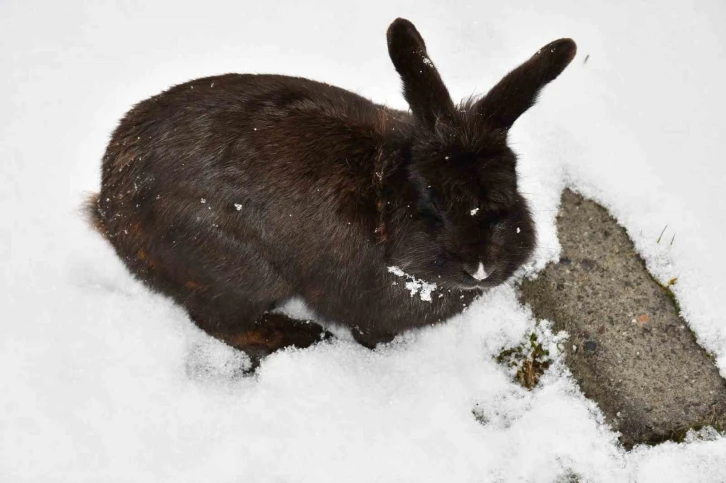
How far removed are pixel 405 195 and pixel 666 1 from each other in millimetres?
2093

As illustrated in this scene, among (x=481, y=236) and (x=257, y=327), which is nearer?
(x=481, y=236)

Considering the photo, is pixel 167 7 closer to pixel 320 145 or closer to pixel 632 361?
pixel 320 145

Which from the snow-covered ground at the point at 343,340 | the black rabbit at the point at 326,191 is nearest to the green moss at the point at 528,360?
the snow-covered ground at the point at 343,340

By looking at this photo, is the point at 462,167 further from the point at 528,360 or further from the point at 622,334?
the point at 622,334

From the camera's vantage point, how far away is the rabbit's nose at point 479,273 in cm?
195

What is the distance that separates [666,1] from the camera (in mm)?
3248

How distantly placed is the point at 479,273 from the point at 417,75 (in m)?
0.63

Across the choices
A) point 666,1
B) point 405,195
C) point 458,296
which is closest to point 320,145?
point 405,195

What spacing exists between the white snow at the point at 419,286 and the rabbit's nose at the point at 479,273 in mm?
332

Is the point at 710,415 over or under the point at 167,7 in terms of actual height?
under

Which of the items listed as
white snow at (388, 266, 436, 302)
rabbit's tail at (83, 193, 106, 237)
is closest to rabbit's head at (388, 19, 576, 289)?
white snow at (388, 266, 436, 302)

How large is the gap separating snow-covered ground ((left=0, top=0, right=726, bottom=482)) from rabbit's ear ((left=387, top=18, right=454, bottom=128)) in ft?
3.47

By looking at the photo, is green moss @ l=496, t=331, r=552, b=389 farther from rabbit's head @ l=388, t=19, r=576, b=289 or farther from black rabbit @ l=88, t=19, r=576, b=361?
rabbit's head @ l=388, t=19, r=576, b=289

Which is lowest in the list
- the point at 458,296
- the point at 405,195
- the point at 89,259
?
the point at 89,259
